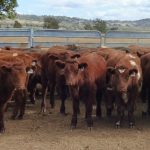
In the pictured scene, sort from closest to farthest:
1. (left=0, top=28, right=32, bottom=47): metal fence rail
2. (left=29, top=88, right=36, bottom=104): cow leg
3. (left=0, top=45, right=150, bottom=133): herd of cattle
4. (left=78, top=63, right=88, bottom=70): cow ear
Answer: (left=0, top=45, right=150, bottom=133): herd of cattle, (left=78, top=63, right=88, bottom=70): cow ear, (left=29, top=88, right=36, bottom=104): cow leg, (left=0, top=28, right=32, bottom=47): metal fence rail

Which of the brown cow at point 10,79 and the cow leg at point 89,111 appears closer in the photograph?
the brown cow at point 10,79

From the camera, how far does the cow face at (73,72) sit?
32.7 feet

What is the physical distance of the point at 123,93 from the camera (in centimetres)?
1020

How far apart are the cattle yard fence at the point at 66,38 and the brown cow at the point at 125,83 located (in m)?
9.60

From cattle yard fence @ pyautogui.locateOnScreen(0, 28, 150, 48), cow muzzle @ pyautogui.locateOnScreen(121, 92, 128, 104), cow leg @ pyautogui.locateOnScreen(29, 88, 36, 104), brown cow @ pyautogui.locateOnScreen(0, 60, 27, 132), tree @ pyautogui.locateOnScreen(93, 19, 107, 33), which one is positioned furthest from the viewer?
tree @ pyautogui.locateOnScreen(93, 19, 107, 33)

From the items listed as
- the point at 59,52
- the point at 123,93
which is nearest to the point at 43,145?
the point at 123,93

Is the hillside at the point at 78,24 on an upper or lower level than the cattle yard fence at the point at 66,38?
lower

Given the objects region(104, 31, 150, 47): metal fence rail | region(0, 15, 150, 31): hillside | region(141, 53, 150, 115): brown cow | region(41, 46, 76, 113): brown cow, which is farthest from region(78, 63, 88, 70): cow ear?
region(0, 15, 150, 31): hillside

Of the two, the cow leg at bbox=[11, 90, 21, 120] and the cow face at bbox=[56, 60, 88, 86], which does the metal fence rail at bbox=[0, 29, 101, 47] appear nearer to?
the cow leg at bbox=[11, 90, 21, 120]

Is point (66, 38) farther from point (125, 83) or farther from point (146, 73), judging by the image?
point (125, 83)

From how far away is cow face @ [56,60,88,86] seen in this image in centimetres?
997

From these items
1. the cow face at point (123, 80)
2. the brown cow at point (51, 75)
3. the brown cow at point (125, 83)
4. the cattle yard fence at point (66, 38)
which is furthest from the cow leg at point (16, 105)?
the cattle yard fence at point (66, 38)

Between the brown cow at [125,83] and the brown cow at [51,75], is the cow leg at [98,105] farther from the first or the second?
the brown cow at [51,75]

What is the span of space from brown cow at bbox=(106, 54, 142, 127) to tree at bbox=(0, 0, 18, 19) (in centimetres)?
1246
